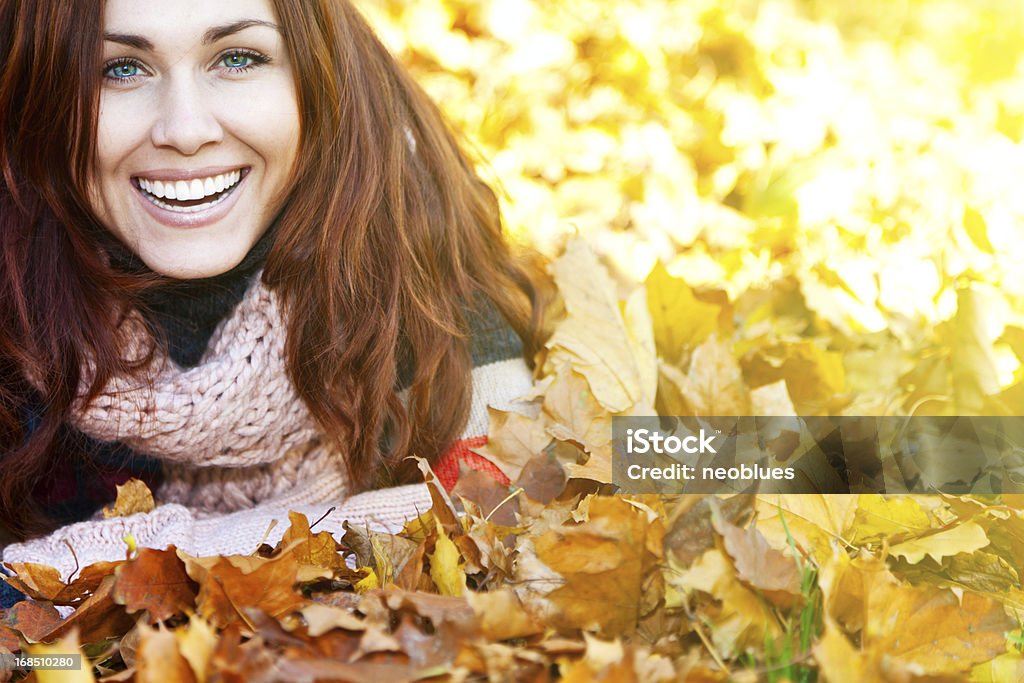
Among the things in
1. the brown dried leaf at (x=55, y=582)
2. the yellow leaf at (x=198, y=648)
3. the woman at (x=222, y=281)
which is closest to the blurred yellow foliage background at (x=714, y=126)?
the woman at (x=222, y=281)

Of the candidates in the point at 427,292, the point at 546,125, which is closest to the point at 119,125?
the point at 427,292

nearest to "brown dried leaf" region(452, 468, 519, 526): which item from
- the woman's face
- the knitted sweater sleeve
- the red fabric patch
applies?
the knitted sweater sleeve

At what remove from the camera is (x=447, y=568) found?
943mm

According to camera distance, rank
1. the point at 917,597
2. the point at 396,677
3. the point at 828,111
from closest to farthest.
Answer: the point at 396,677 → the point at 917,597 → the point at 828,111

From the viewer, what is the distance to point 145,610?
37.4 inches

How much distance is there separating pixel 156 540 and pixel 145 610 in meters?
0.42

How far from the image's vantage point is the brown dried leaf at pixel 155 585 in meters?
0.91

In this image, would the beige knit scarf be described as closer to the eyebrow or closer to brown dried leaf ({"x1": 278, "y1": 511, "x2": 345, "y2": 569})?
the eyebrow

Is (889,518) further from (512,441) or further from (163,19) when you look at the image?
(163,19)

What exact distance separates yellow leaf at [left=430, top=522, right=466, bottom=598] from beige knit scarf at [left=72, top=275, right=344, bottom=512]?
614 mm

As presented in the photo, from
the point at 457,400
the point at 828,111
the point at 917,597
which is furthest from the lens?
the point at 828,111

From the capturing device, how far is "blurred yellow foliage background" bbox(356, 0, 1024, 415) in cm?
220

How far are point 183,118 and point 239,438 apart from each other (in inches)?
19.2

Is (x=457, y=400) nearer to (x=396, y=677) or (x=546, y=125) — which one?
(x=396, y=677)
